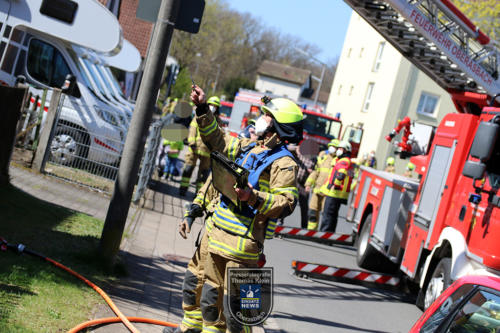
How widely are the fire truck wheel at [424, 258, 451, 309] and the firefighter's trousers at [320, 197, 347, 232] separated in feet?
15.0

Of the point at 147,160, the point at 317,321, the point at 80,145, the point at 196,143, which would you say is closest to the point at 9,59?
the point at 80,145

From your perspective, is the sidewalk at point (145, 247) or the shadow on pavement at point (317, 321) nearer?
the sidewalk at point (145, 247)

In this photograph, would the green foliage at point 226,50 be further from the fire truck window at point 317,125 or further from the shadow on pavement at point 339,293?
the shadow on pavement at point 339,293

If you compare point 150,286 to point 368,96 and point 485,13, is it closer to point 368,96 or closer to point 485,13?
point 485,13

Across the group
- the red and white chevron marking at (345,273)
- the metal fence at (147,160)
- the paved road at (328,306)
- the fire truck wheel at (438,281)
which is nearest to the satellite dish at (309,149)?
the paved road at (328,306)

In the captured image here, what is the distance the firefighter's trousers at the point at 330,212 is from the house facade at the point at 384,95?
25.5 metres

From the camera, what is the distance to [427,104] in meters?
41.8

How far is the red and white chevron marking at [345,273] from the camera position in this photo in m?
9.86

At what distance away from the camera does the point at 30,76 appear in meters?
13.8

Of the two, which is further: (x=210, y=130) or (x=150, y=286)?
(x=150, y=286)

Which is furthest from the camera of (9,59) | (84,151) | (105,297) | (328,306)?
(9,59)

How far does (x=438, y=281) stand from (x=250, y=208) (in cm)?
438

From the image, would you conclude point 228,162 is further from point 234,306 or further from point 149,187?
point 149,187

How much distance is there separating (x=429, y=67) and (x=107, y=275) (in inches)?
246
